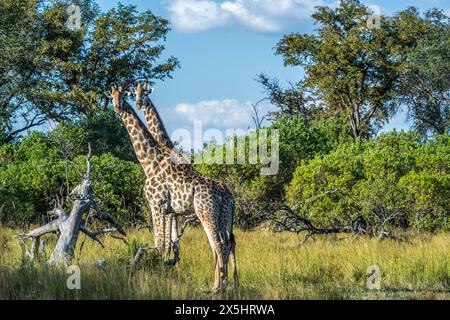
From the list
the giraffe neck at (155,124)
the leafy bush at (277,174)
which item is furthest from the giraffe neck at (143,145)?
the leafy bush at (277,174)

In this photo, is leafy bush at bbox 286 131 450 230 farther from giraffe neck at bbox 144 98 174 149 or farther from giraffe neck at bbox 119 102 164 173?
giraffe neck at bbox 119 102 164 173

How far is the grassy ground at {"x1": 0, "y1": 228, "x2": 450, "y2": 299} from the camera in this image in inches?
376

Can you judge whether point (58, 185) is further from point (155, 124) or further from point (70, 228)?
point (70, 228)

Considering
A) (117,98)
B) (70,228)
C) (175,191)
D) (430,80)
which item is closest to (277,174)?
(117,98)

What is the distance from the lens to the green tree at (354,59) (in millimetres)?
35719

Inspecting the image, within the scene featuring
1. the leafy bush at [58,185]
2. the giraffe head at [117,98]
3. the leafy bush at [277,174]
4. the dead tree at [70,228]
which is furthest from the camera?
the leafy bush at [277,174]

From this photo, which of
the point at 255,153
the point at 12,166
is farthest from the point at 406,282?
the point at 12,166

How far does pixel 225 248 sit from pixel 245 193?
1052 centimetres

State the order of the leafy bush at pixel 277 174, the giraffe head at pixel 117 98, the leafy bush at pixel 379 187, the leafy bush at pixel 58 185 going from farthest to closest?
the leafy bush at pixel 277 174 → the leafy bush at pixel 58 185 → the leafy bush at pixel 379 187 → the giraffe head at pixel 117 98

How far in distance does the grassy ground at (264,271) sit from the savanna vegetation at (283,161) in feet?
0.10

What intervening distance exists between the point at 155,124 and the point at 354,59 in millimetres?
23595

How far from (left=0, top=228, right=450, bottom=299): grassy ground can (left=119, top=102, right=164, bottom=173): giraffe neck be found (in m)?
1.19

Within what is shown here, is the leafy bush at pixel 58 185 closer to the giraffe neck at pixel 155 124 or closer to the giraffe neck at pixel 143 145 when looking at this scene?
the giraffe neck at pixel 155 124
